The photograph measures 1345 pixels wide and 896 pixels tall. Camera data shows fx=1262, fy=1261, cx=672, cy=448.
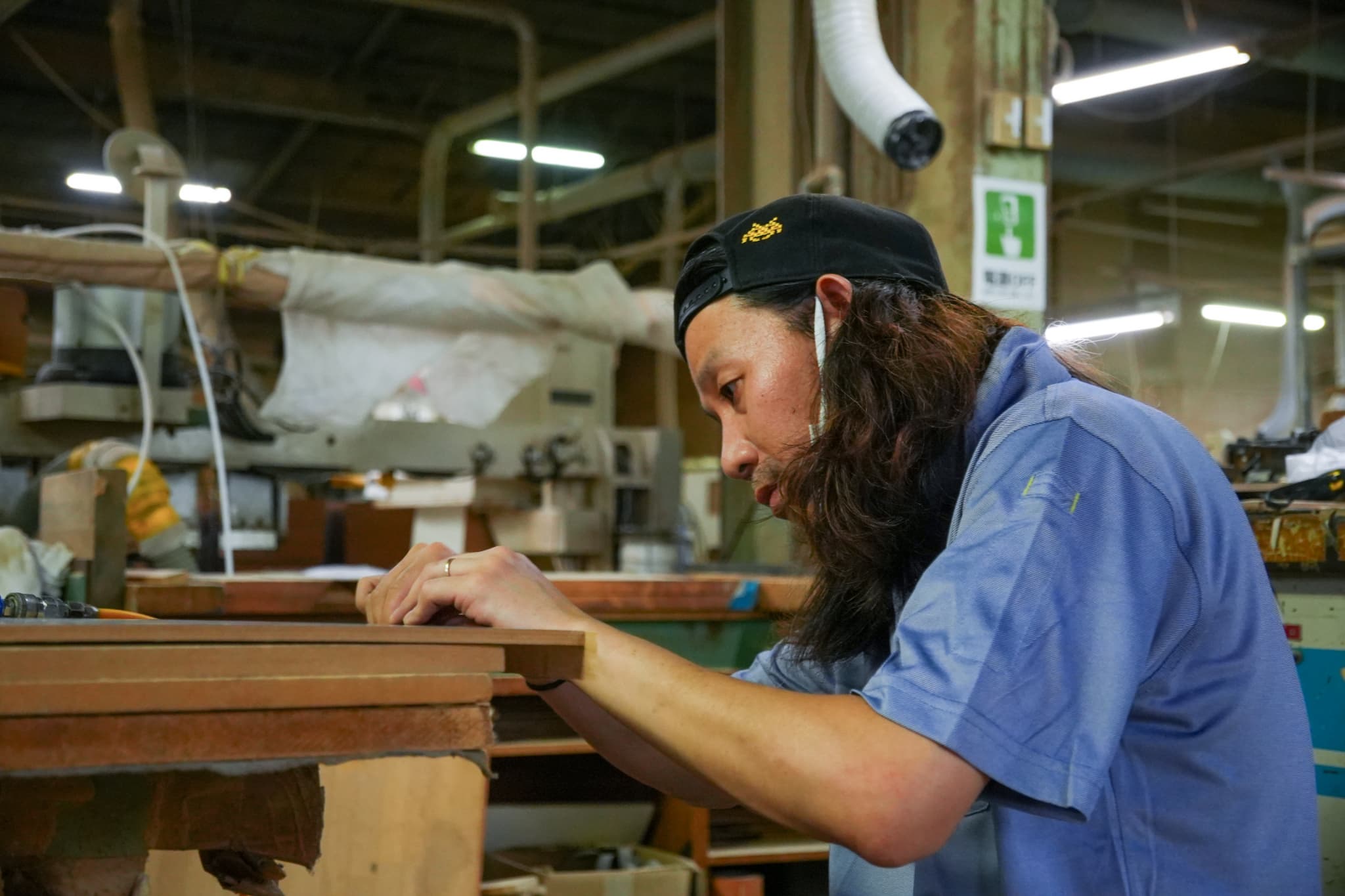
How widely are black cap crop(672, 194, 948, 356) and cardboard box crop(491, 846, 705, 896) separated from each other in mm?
1309

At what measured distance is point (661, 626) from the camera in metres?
2.24

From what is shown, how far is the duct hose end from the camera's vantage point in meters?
2.34

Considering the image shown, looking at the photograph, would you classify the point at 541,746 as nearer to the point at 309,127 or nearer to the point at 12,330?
the point at 12,330

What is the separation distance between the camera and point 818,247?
3.70 feet

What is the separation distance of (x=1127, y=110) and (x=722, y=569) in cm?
533

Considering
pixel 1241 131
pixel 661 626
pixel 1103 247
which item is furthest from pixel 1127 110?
pixel 661 626

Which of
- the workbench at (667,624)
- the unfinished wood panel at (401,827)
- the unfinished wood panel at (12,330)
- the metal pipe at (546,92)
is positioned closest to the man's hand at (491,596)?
the unfinished wood panel at (401,827)

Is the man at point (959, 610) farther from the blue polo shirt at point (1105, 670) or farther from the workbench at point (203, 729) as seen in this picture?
the workbench at point (203, 729)

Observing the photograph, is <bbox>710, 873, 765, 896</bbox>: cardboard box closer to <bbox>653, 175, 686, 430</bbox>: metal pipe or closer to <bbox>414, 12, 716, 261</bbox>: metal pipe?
<bbox>414, 12, 716, 261</bbox>: metal pipe

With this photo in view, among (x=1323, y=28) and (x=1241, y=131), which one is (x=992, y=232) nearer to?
(x=1323, y=28)

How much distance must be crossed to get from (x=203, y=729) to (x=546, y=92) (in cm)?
639

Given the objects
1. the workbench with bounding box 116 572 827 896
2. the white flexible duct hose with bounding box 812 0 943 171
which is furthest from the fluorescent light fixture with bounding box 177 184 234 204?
the workbench with bounding box 116 572 827 896

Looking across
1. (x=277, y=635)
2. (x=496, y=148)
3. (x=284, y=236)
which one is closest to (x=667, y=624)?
(x=277, y=635)

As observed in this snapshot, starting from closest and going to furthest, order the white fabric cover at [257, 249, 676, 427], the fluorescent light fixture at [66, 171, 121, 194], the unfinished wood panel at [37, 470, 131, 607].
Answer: the unfinished wood panel at [37, 470, 131, 607], the white fabric cover at [257, 249, 676, 427], the fluorescent light fixture at [66, 171, 121, 194]
